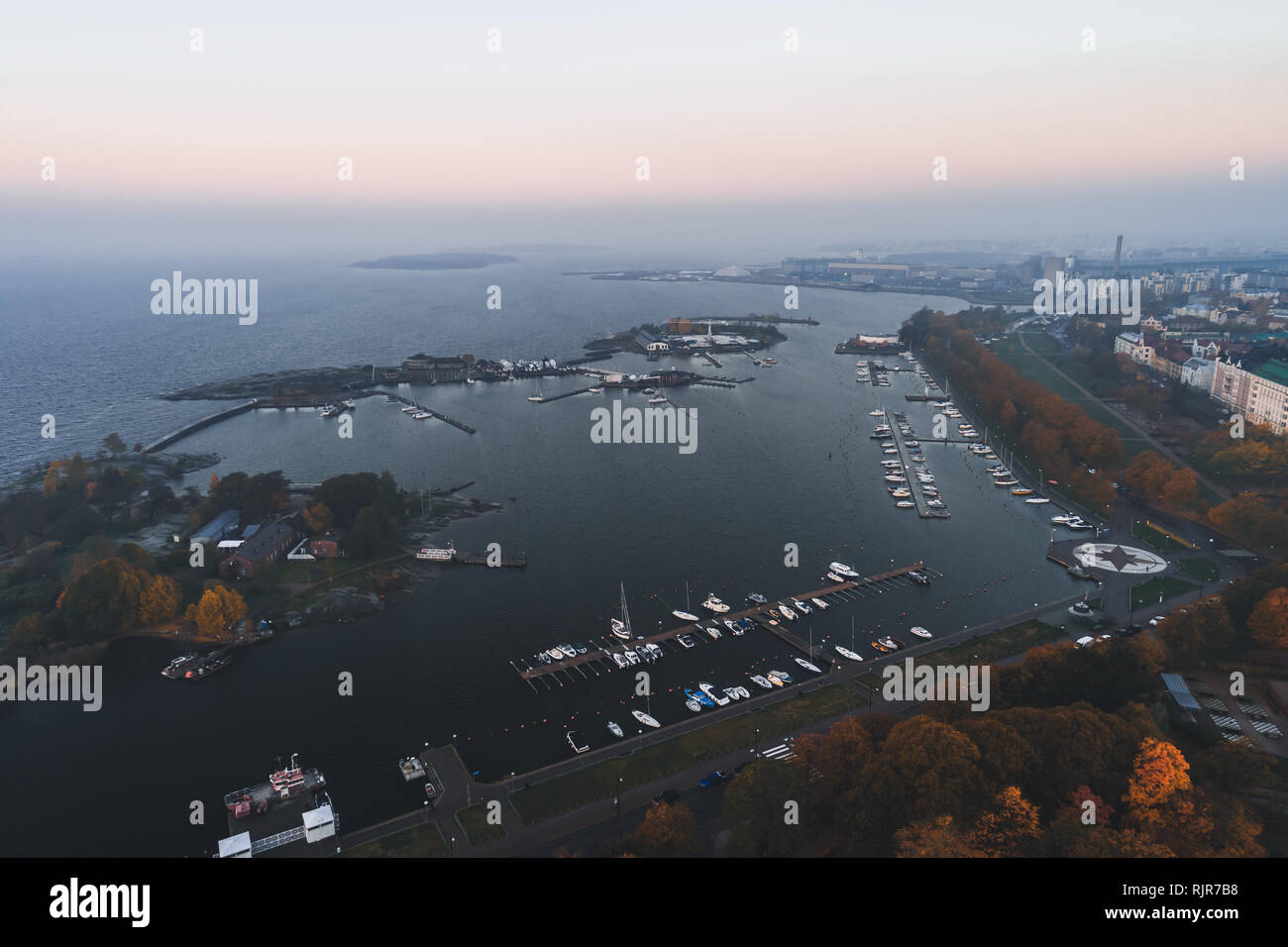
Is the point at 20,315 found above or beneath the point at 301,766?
above

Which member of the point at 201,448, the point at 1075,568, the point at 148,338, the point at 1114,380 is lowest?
the point at 1075,568

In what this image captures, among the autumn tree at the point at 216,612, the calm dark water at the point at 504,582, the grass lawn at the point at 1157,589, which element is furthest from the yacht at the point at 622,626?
the grass lawn at the point at 1157,589

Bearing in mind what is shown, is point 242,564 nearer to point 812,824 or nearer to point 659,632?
point 659,632

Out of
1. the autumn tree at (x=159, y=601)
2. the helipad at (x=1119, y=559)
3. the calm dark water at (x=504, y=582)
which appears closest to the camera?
the calm dark water at (x=504, y=582)

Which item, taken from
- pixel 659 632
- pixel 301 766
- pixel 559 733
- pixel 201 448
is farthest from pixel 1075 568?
pixel 201 448

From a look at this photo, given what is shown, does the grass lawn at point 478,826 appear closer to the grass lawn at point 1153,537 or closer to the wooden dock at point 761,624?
the wooden dock at point 761,624

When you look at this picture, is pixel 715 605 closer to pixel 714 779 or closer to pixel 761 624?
pixel 761 624
